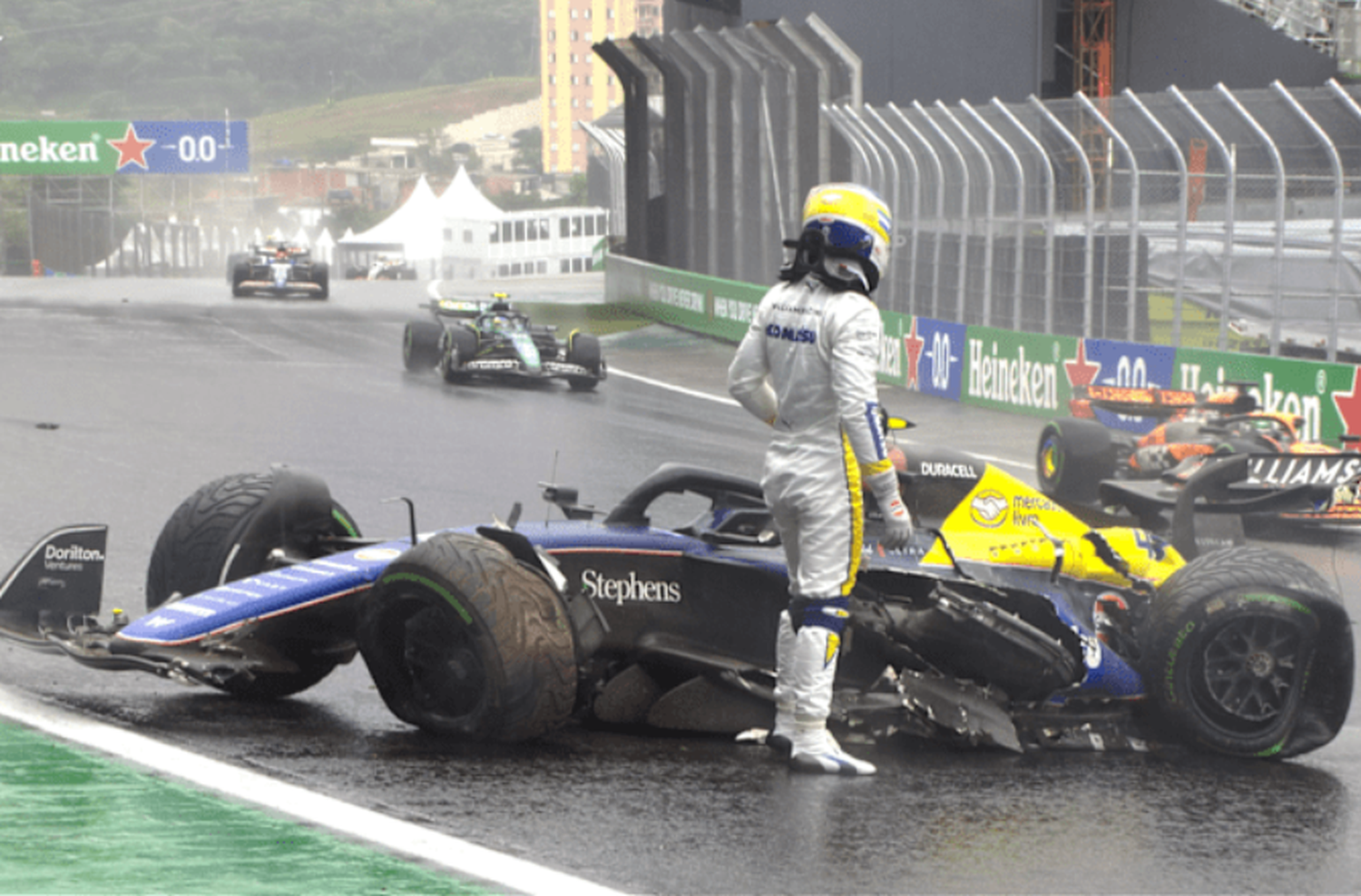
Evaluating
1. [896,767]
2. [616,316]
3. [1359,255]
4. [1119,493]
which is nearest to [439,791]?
[896,767]

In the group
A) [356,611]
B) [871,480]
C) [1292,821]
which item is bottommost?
[1292,821]

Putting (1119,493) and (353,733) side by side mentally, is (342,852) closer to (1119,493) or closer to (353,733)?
(353,733)

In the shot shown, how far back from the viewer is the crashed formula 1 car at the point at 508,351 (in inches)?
812

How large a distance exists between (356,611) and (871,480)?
5.77 ft

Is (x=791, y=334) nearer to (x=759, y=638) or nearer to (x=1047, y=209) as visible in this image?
(x=759, y=638)

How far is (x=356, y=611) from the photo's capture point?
578 cm

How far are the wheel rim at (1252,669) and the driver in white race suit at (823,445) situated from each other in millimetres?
1232

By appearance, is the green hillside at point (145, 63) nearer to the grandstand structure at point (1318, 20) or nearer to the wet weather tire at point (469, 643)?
the grandstand structure at point (1318, 20)

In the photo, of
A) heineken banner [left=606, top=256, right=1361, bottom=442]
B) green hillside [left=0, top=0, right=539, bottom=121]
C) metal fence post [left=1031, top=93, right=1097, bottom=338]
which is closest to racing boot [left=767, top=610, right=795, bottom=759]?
heineken banner [left=606, top=256, right=1361, bottom=442]

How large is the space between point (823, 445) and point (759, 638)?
2.43 feet

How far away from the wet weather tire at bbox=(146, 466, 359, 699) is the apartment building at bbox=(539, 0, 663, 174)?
157 m

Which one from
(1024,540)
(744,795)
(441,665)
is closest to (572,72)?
(1024,540)

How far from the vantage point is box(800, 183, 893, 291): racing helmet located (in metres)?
5.49

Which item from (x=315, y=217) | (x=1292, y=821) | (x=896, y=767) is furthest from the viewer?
(x=315, y=217)
